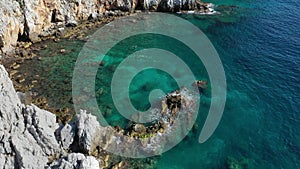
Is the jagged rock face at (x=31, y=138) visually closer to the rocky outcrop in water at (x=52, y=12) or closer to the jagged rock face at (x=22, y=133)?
the jagged rock face at (x=22, y=133)

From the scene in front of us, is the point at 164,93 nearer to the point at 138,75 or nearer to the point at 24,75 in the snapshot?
the point at 138,75

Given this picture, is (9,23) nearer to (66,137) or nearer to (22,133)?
(22,133)

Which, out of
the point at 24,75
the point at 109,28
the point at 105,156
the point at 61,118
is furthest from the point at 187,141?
the point at 109,28

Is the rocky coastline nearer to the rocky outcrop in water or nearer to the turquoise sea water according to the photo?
the turquoise sea water

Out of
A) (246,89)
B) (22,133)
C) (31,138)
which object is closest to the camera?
(22,133)

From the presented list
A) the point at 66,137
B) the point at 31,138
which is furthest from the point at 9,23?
the point at 31,138

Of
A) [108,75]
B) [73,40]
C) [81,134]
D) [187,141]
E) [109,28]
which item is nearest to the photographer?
[81,134]

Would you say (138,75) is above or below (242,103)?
above

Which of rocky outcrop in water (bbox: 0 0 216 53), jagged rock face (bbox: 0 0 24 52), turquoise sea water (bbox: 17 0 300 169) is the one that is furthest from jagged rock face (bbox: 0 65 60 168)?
rocky outcrop in water (bbox: 0 0 216 53)
